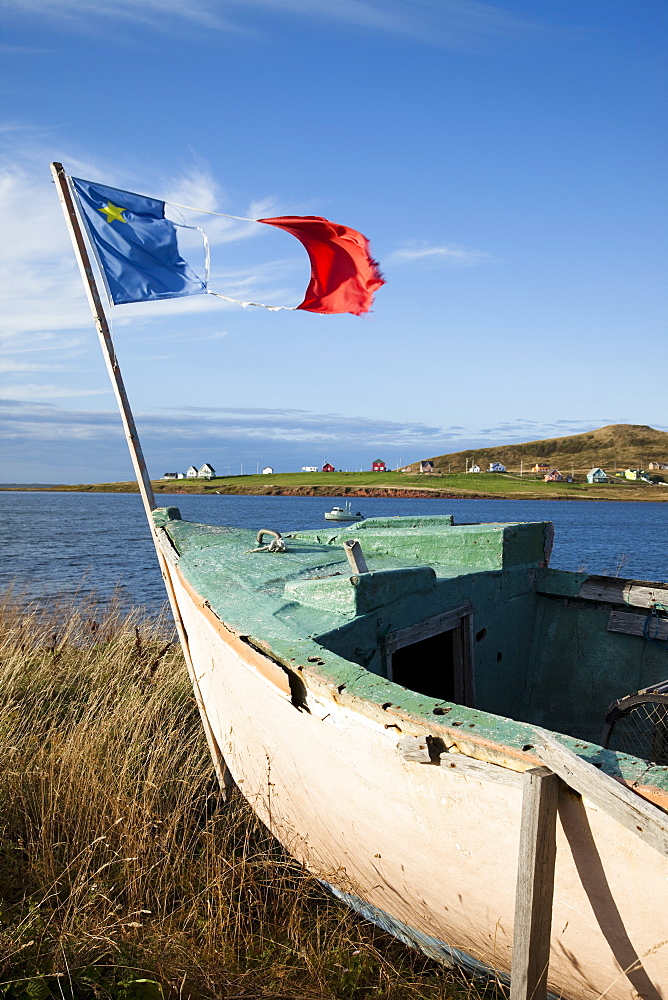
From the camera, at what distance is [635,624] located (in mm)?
5387

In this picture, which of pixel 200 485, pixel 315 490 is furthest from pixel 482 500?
pixel 200 485

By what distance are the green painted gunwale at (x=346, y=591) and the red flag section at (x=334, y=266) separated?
202 cm

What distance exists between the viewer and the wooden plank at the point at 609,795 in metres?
2.12

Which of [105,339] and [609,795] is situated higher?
[105,339]

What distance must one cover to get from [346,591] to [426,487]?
115 meters

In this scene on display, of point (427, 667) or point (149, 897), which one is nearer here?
point (149, 897)

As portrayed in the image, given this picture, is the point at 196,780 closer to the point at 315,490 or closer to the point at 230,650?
the point at 230,650

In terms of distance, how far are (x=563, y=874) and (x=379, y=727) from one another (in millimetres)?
830

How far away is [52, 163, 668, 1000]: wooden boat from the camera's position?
2.37 metres

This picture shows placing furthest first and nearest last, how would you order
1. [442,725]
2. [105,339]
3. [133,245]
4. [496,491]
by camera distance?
[496,491] → [133,245] → [105,339] → [442,725]

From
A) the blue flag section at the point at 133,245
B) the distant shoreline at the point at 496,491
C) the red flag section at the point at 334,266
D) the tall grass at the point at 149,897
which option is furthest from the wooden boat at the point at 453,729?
the distant shoreline at the point at 496,491

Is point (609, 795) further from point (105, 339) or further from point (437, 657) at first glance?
point (105, 339)

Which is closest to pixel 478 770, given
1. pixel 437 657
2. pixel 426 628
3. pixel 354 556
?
pixel 354 556

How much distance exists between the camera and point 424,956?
139 inches
